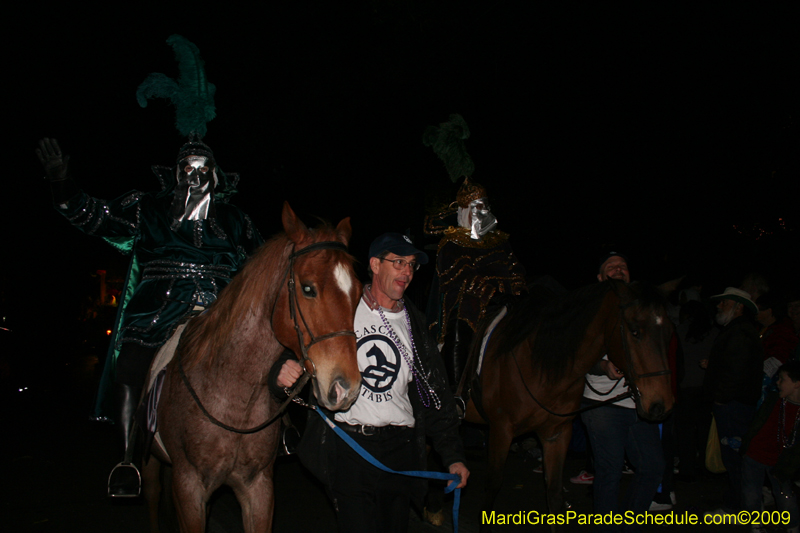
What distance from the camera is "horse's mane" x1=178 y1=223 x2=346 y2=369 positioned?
3.25 m

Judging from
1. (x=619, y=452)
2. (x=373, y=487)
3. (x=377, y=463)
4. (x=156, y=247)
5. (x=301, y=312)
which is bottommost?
(x=619, y=452)

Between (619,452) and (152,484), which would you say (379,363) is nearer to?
(152,484)

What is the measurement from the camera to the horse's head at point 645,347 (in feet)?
14.8

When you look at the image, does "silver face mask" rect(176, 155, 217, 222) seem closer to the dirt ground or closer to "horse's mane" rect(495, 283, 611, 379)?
the dirt ground

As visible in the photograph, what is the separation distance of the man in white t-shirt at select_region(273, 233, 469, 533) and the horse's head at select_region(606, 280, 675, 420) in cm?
176

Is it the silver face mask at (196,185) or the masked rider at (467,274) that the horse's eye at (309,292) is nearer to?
the silver face mask at (196,185)

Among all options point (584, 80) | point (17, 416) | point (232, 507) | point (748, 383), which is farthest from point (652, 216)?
point (17, 416)

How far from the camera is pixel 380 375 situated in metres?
3.41

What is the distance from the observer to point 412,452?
3.51 m

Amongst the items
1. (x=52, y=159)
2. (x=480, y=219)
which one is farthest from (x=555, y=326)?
(x=52, y=159)

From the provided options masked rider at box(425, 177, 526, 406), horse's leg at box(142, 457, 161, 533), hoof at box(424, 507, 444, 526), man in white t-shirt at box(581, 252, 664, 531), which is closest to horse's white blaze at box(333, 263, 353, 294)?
horse's leg at box(142, 457, 161, 533)

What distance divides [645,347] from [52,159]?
451 cm

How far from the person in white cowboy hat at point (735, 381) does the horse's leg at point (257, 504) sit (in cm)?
Result: 481

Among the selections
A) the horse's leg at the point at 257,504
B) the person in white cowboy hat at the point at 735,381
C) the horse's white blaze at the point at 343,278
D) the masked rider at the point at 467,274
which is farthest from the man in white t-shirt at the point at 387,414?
the person in white cowboy hat at the point at 735,381
